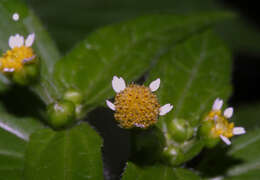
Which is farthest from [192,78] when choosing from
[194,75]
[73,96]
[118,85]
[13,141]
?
[13,141]

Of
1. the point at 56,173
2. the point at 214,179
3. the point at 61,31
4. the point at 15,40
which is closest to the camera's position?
the point at 56,173

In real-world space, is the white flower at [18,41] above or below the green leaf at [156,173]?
above

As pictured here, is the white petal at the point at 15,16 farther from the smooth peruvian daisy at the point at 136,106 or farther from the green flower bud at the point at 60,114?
the smooth peruvian daisy at the point at 136,106

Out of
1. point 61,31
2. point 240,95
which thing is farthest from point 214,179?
point 61,31

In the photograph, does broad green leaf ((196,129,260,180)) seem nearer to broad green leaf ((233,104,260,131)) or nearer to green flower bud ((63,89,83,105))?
green flower bud ((63,89,83,105))

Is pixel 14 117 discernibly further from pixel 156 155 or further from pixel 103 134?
pixel 156 155

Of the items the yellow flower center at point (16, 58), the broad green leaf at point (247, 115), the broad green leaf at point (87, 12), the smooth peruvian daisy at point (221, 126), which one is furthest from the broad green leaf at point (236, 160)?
the broad green leaf at point (87, 12)
